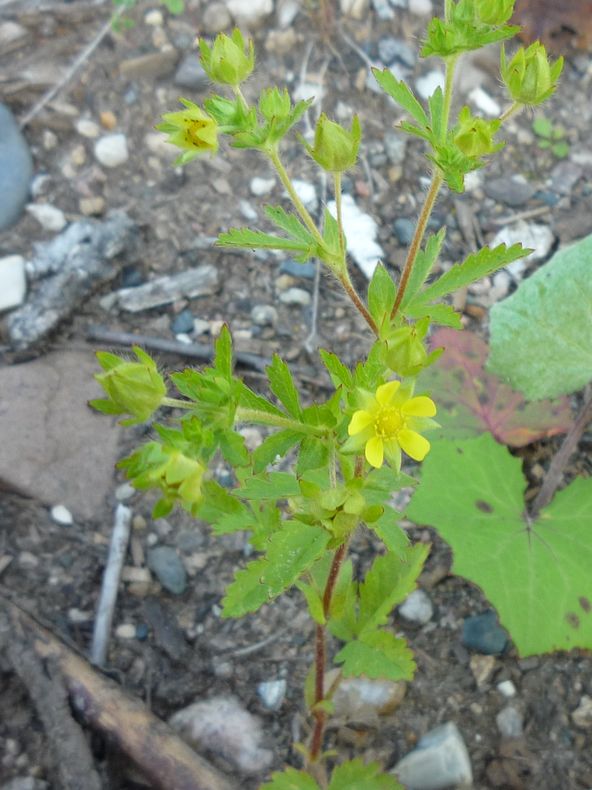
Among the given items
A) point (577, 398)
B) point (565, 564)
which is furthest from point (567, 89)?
point (565, 564)

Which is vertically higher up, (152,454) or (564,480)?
(152,454)

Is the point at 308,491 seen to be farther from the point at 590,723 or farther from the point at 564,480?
the point at 564,480

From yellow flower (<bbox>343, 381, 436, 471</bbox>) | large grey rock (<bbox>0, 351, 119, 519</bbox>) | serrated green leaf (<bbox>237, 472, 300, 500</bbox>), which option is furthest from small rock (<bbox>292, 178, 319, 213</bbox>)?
yellow flower (<bbox>343, 381, 436, 471</bbox>)

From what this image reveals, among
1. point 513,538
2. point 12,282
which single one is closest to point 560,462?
point 513,538

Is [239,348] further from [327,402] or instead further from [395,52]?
[395,52]

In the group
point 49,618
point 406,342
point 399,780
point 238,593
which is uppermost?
point 406,342

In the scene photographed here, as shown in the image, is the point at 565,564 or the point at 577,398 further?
the point at 577,398

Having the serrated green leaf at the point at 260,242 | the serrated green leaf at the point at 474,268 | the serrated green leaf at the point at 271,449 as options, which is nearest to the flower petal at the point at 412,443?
the serrated green leaf at the point at 271,449
